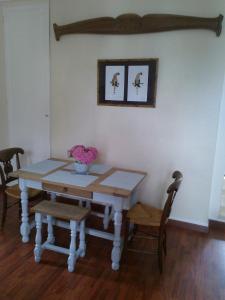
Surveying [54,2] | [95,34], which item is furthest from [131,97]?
[54,2]

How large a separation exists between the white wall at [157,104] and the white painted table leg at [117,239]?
3.08ft

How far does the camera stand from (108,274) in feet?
7.16

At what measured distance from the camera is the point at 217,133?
8.86ft

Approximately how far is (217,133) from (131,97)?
992mm

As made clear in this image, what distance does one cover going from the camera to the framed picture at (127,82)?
277 cm

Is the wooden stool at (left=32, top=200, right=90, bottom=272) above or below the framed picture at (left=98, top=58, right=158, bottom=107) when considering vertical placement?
below

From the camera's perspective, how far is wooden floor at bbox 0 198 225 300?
1.97 meters

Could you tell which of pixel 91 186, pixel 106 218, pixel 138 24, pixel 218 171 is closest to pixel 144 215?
pixel 91 186

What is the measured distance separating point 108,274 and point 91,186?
0.75 m

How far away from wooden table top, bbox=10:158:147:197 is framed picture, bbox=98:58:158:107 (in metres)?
0.80

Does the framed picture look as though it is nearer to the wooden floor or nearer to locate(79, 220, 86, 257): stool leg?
locate(79, 220, 86, 257): stool leg

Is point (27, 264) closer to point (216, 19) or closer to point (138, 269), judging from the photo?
point (138, 269)

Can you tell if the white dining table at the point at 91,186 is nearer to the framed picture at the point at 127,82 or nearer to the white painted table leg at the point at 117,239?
the white painted table leg at the point at 117,239

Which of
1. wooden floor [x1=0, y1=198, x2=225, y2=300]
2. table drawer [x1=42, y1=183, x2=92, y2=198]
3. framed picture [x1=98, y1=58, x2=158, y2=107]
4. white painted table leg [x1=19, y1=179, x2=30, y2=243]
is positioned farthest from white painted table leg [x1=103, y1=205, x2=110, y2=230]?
framed picture [x1=98, y1=58, x2=158, y2=107]
